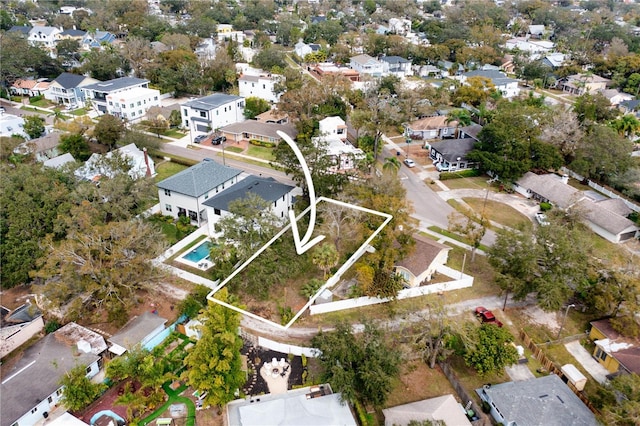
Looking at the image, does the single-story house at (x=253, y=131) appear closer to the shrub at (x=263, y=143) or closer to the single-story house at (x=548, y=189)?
the shrub at (x=263, y=143)

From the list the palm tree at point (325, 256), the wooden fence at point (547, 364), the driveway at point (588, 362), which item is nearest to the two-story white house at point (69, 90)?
the palm tree at point (325, 256)

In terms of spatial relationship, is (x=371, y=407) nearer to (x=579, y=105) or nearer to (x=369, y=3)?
(x=579, y=105)

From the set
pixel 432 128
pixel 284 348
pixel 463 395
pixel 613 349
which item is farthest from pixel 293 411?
pixel 432 128

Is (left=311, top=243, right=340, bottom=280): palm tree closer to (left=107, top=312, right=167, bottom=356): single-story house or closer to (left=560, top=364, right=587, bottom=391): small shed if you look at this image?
(left=107, top=312, right=167, bottom=356): single-story house

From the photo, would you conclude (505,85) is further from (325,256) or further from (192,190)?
(325,256)

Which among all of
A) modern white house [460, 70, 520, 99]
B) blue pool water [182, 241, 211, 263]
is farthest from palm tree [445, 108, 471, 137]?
blue pool water [182, 241, 211, 263]
